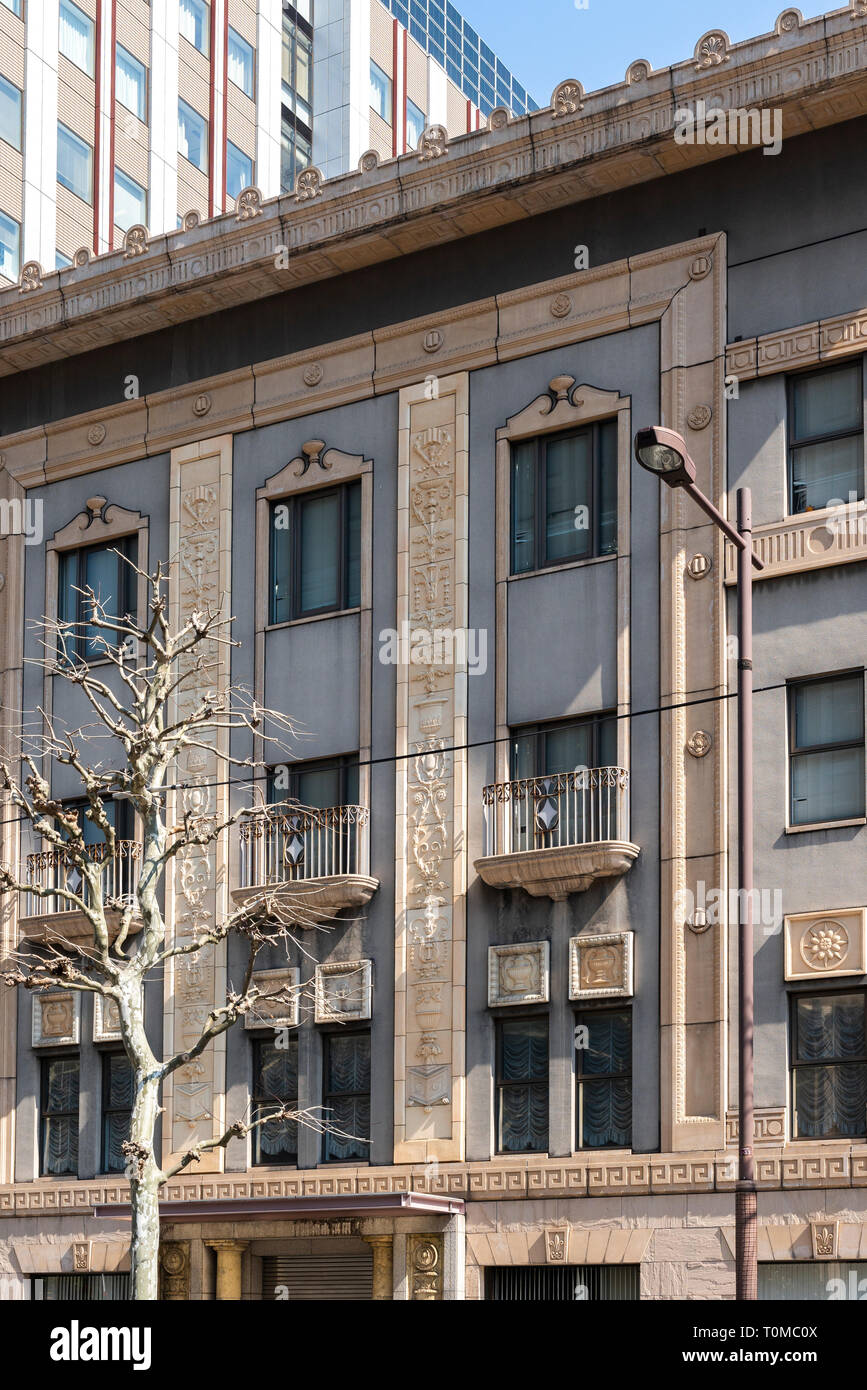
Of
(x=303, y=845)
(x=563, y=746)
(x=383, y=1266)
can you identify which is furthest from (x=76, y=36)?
(x=383, y=1266)

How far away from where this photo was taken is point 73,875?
29641 millimetres

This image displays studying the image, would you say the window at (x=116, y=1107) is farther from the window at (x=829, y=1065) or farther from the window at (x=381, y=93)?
the window at (x=381, y=93)

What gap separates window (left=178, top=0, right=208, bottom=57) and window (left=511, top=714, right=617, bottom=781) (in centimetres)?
3723

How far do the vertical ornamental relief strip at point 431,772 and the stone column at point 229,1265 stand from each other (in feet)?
9.00

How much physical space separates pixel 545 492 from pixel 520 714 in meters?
3.12

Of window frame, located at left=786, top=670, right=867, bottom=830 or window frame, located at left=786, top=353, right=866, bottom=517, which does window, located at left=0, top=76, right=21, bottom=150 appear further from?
window frame, located at left=786, top=670, right=867, bottom=830

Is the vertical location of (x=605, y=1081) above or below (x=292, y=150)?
below

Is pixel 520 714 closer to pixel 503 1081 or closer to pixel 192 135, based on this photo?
pixel 503 1081

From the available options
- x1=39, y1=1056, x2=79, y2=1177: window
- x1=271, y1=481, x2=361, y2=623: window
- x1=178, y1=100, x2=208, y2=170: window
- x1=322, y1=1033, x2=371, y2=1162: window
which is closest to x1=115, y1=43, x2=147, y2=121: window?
x1=178, y1=100, x2=208, y2=170: window

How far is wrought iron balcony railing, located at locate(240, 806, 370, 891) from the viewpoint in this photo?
26719 millimetres
